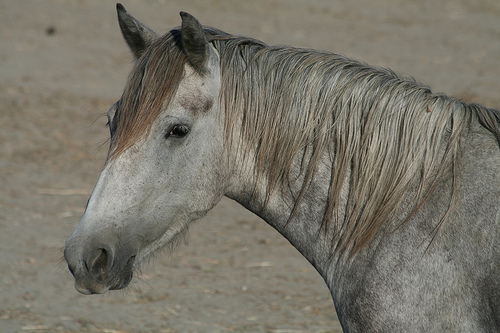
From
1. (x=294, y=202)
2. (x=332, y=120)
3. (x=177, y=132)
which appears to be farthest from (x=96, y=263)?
(x=332, y=120)

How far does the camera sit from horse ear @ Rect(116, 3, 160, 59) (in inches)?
113

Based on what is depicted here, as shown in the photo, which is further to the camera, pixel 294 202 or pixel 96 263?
pixel 294 202

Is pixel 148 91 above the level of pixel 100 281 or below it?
above

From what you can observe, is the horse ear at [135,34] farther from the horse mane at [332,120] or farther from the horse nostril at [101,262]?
the horse nostril at [101,262]

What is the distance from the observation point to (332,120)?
2678 mm

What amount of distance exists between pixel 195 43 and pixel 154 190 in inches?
26.4

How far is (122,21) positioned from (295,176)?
1.13m

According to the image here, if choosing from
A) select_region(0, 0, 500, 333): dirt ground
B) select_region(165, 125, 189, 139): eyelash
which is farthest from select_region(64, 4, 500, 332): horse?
select_region(0, 0, 500, 333): dirt ground

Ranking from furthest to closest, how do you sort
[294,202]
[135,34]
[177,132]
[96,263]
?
[135,34] < [294,202] < [177,132] < [96,263]

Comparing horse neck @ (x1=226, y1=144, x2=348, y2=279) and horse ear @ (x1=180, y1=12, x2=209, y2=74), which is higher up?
horse ear @ (x1=180, y1=12, x2=209, y2=74)

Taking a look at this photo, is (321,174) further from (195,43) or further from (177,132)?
(195,43)

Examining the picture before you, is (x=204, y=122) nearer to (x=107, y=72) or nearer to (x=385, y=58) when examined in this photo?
(x=107, y=72)

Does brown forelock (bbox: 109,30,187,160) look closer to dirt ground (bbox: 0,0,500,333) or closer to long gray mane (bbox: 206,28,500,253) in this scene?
long gray mane (bbox: 206,28,500,253)

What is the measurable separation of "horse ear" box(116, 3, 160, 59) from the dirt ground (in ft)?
1.59
